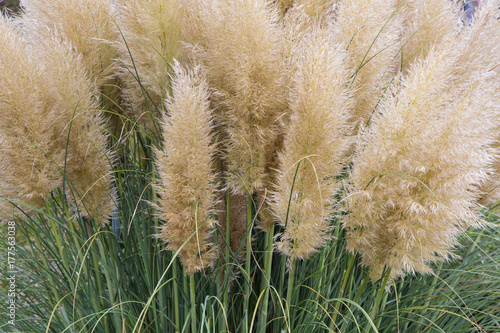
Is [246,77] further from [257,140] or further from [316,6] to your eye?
[316,6]

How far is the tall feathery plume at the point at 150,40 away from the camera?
4.94 ft

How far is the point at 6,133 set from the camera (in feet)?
4.93

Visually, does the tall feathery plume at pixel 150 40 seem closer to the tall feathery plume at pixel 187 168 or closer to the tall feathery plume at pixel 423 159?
the tall feathery plume at pixel 187 168

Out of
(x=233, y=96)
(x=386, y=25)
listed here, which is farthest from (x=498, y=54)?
(x=233, y=96)

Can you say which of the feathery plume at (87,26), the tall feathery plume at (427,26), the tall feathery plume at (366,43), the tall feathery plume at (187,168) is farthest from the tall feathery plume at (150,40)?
the tall feathery plume at (427,26)

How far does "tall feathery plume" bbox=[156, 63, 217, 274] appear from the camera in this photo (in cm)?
128

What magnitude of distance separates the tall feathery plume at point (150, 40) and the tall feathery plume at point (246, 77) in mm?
127

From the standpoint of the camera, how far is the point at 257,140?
4.66 ft

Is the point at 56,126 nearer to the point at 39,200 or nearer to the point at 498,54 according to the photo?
the point at 39,200

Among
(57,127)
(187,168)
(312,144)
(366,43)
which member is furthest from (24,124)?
(366,43)

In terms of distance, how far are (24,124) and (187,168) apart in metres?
0.73

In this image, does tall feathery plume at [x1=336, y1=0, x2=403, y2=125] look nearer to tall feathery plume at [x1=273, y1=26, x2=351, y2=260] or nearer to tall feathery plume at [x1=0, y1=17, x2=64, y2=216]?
tall feathery plume at [x1=273, y1=26, x2=351, y2=260]

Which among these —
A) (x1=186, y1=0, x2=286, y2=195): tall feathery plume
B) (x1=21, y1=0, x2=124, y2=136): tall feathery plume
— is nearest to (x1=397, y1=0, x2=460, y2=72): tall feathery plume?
(x1=186, y1=0, x2=286, y2=195): tall feathery plume

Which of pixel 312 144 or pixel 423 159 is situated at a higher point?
pixel 312 144
